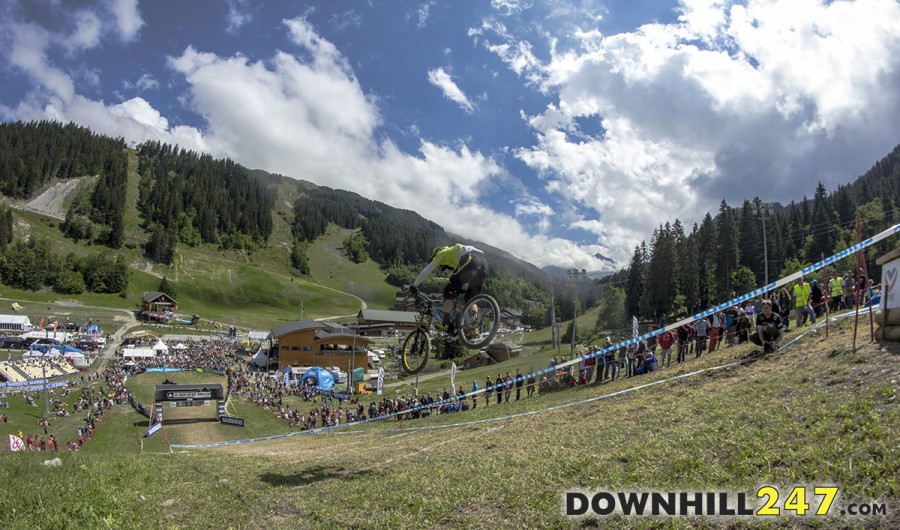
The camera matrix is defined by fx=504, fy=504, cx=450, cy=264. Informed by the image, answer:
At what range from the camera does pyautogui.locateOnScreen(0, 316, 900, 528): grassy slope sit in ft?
25.9

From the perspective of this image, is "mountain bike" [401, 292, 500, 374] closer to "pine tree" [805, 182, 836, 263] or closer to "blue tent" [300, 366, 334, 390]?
"blue tent" [300, 366, 334, 390]

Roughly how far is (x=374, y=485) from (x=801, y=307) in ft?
64.8

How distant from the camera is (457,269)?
13.8 meters

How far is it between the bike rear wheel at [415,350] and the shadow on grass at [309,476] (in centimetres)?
336

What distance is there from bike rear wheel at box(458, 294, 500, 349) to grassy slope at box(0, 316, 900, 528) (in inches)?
119

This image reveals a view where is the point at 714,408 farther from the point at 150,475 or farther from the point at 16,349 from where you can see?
the point at 16,349

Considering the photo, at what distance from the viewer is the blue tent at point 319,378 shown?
62.2 metres

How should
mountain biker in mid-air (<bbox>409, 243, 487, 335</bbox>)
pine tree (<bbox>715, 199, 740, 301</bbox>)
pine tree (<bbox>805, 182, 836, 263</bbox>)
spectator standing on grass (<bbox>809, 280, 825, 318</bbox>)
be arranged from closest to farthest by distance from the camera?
mountain biker in mid-air (<bbox>409, 243, 487, 335</bbox>), spectator standing on grass (<bbox>809, 280, 825, 318</bbox>), pine tree (<bbox>715, 199, 740, 301</bbox>), pine tree (<bbox>805, 182, 836, 263</bbox>)

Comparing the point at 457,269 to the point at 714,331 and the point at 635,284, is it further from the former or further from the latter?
the point at 635,284

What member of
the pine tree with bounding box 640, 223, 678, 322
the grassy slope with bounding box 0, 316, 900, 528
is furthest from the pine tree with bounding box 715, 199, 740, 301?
the grassy slope with bounding box 0, 316, 900, 528

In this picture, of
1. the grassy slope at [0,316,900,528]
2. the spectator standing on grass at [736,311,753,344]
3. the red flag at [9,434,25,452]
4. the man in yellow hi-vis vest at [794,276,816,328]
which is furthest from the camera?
the red flag at [9,434,25,452]

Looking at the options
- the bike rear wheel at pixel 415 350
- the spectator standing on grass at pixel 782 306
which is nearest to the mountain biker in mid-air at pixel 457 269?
the bike rear wheel at pixel 415 350

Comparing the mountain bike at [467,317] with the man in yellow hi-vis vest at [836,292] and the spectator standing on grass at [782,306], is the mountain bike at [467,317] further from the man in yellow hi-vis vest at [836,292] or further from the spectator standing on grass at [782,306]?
the man in yellow hi-vis vest at [836,292]

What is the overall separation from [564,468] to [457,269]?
5.79 meters
